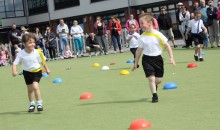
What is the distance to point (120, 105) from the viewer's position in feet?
25.6

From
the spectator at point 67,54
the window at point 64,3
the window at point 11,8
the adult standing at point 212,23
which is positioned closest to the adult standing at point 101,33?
the spectator at point 67,54

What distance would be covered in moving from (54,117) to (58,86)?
4492 millimetres

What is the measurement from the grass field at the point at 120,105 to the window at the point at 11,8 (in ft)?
121

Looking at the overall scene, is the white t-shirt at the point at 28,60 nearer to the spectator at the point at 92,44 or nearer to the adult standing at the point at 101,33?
the adult standing at the point at 101,33

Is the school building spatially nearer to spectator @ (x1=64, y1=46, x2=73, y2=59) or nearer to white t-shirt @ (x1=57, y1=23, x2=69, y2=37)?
spectator @ (x1=64, y1=46, x2=73, y2=59)

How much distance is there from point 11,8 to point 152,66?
42.3 meters

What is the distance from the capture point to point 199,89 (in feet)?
28.8

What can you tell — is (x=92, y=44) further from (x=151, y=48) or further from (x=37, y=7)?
(x=37, y=7)

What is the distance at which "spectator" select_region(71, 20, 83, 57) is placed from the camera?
78.6ft

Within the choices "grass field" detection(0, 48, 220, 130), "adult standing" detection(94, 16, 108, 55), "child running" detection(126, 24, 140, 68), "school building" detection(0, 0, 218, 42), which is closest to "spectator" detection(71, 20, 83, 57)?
"adult standing" detection(94, 16, 108, 55)

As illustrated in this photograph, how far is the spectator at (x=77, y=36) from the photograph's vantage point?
2397 cm

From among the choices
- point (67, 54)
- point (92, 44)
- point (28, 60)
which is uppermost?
point (28, 60)

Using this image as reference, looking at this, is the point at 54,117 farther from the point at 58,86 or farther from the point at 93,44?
the point at 93,44

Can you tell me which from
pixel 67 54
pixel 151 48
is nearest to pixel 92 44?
pixel 67 54
